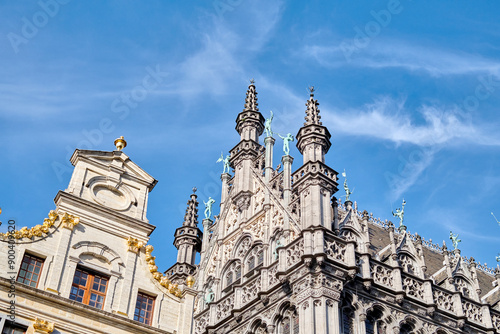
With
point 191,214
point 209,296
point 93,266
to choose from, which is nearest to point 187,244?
point 191,214

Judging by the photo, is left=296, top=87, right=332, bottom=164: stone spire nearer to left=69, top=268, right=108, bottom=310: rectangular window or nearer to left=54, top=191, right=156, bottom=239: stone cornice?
left=54, top=191, right=156, bottom=239: stone cornice

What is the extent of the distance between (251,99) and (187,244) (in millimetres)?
9572

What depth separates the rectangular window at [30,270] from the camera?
74.0 feet

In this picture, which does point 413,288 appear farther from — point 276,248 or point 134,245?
point 134,245

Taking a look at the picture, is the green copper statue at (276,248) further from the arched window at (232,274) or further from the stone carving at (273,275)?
the arched window at (232,274)

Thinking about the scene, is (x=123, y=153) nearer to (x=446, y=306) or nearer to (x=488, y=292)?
(x=446, y=306)

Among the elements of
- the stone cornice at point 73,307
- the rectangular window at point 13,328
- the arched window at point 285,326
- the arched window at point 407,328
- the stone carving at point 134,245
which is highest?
the arched window at point 407,328

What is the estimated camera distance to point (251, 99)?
151ft

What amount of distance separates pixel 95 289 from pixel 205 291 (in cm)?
1585

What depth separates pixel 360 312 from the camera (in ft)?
105

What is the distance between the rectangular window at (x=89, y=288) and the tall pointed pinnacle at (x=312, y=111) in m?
17.8

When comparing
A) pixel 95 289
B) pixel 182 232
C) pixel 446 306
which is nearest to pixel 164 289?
pixel 95 289

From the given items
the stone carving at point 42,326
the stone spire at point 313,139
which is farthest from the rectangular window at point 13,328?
the stone spire at point 313,139

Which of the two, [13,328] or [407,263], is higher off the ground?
[407,263]
